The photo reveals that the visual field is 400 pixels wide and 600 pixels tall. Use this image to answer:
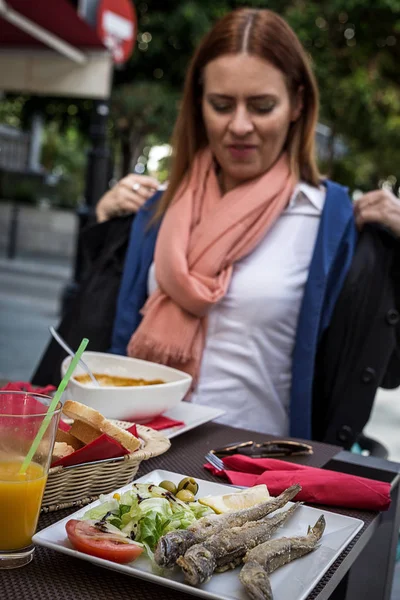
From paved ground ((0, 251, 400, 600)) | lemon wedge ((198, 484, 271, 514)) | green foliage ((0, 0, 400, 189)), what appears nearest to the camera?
lemon wedge ((198, 484, 271, 514))

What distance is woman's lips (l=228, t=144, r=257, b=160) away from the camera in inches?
103

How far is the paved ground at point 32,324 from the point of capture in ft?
21.2

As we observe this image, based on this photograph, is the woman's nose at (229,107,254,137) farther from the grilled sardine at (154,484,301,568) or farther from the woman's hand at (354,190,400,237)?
the grilled sardine at (154,484,301,568)

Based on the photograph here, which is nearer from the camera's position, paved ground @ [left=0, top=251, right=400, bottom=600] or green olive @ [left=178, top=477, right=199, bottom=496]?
→ green olive @ [left=178, top=477, right=199, bottom=496]

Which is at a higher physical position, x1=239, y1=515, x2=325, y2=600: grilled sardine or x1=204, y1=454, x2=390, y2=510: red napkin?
x1=239, y1=515, x2=325, y2=600: grilled sardine

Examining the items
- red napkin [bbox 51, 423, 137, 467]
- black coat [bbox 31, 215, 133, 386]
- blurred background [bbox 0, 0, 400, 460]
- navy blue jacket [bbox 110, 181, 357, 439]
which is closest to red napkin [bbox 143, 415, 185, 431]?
red napkin [bbox 51, 423, 137, 467]

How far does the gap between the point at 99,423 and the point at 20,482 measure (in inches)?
11.2

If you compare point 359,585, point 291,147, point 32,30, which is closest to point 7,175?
point 32,30

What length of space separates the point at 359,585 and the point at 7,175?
1889 centimetres

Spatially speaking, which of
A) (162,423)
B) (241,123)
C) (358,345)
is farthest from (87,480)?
(241,123)

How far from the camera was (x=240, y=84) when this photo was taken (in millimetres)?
2537

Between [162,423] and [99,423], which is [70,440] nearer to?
[99,423]

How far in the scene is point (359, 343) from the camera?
2.51 m

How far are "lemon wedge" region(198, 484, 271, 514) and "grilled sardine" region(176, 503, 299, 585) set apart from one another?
0.09 meters
